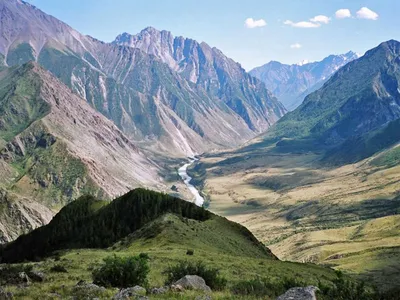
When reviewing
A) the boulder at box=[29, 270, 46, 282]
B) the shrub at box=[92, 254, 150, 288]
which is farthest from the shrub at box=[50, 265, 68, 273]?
the shrub at box=[92, 254, 150, 288]

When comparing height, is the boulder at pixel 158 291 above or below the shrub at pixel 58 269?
above

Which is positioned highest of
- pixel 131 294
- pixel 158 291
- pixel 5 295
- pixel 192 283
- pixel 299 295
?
pixel 5 295

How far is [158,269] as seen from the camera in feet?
152

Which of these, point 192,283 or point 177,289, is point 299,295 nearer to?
point 177,289

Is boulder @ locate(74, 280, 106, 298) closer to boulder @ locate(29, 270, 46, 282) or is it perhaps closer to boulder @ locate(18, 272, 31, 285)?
boulder @ locate(18, 272, 31, 285)

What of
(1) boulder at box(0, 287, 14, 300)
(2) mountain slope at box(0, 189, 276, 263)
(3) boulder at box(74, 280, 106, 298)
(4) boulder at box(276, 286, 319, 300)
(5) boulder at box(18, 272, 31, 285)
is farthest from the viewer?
(2) mountain slope at box(0, 189, 276, 263)

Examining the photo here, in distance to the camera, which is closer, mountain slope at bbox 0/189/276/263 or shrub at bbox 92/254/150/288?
shrub at bbox 92/254/150/288

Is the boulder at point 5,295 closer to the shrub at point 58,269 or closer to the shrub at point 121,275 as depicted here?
the shrub at point 121,275

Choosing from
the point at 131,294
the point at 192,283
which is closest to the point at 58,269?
the point at 192,283

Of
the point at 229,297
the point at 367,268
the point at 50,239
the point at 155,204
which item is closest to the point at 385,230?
the point at 367,268

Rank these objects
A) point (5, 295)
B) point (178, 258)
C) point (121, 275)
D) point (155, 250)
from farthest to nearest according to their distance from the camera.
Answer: point (155, 250)
point (178, 258)
point (121, 275)
point (5, 295)

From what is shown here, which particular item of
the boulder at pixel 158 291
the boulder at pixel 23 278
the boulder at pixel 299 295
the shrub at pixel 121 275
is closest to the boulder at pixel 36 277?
the boulder at pixel 23 278

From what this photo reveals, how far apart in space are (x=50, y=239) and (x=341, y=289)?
3134 inches

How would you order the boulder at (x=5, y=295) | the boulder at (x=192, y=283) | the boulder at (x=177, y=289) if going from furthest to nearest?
the boulder at (x=192, y=283) < the boulder at (x=177, y=289) < the boulder at (x=5, y=295)
